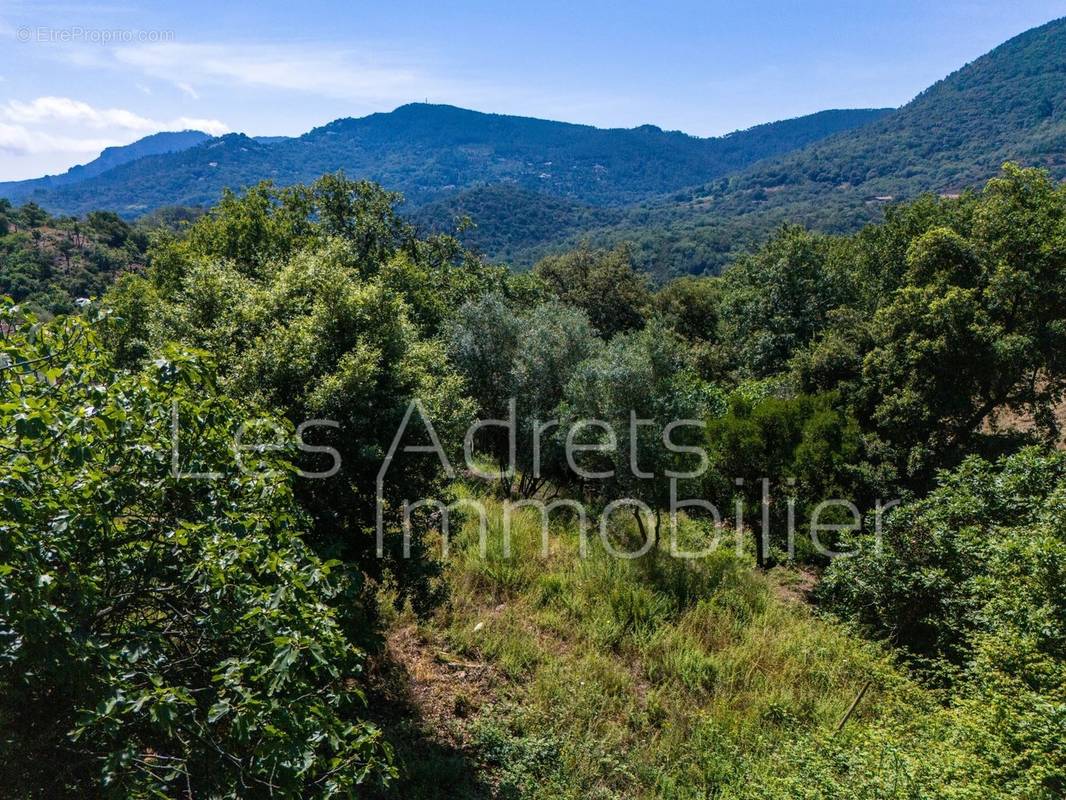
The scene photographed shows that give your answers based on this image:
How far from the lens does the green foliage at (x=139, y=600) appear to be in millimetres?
3365

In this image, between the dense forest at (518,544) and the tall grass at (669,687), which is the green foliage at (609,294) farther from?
the tall grass at (669,687)

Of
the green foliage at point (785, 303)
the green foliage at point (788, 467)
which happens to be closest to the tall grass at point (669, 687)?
the green foliage at point (788, 467)

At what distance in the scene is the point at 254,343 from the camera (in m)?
7.18

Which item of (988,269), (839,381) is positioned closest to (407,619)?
(839,381)

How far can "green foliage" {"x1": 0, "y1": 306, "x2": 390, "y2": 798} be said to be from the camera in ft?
11.0

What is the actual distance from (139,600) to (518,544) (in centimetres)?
834

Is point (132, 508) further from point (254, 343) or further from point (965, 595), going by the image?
point (965, 595)

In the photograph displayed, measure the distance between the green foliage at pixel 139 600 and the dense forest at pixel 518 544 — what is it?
0.10ft

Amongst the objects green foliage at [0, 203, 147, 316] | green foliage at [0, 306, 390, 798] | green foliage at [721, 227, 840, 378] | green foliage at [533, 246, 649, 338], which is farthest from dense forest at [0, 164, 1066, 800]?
green foliage at [0, 203, 147, 316]

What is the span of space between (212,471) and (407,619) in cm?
602

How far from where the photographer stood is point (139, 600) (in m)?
4.31

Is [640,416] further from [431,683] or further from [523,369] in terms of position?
[431,683]

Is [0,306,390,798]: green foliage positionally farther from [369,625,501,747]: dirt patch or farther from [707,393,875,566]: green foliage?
[707,393,875,566]: green foliage

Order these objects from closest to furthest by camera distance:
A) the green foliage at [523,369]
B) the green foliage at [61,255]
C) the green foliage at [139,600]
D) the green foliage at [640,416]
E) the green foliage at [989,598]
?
the green foliage at [139,600]
the green foliage at [989,598]
the green foliage at [640,416]
the green foliage at [523,369]
the green foliage at [61,255]
